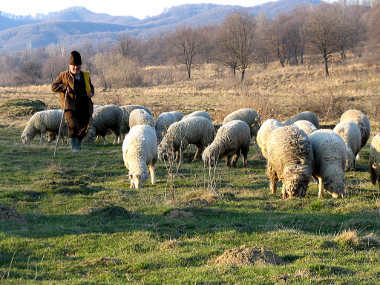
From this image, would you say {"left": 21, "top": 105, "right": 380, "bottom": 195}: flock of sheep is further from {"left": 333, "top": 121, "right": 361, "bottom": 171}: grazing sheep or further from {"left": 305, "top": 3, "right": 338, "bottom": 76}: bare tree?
{"left": 305, "top": 3, "right": 338, "bottom": 76}: bare tree

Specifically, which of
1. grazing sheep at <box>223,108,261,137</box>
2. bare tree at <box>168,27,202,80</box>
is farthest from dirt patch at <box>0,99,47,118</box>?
bare tree at <box>168,27,202,80</box>

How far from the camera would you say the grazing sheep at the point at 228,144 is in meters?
13.4

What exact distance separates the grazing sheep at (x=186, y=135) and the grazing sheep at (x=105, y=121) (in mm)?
5132

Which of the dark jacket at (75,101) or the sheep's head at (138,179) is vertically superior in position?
the dark jacket at (75,101)

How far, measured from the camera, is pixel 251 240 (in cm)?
657

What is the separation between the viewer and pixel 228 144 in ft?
44.4

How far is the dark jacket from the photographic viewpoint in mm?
11320

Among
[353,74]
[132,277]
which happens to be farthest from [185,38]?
[132,277]

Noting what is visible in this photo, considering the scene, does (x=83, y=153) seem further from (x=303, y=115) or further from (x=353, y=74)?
(x=353, y=74)

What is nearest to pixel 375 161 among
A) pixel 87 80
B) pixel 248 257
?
pixel 248 257

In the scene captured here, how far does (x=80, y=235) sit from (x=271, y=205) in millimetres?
3752

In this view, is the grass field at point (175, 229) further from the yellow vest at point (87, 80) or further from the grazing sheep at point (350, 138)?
the yellow vest at point (87, 80)

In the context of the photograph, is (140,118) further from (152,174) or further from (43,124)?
(152,174)

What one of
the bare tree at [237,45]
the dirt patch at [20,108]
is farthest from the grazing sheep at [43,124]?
the bare tree at [237,45]
